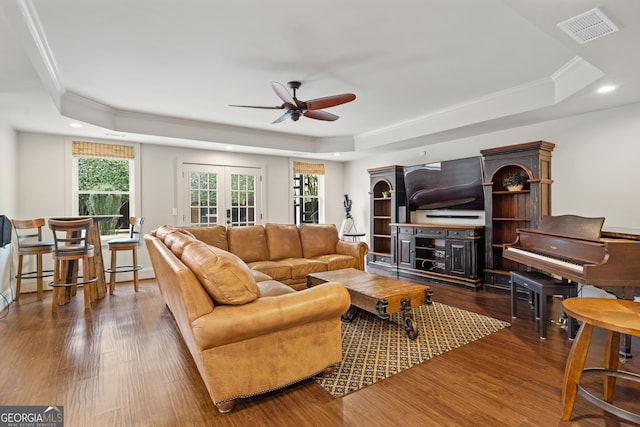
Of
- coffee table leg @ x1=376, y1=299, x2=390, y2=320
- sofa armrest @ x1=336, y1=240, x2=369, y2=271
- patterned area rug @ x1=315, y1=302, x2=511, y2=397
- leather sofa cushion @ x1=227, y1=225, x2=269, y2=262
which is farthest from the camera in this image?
sofa armrest @ x1=336, y1=240, x2=369, y2=271

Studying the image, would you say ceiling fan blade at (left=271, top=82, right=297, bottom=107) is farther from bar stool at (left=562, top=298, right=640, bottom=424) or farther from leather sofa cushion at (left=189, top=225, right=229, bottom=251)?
bar stool at (left=562, top=298, right=640, bottom=424)

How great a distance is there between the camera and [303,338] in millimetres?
2092

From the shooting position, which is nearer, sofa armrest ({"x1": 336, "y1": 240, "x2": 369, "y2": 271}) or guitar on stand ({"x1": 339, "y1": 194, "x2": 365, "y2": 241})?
sofa armrest ({"x1": 336, "y1": 240, "x2": 369, "y2": 271})

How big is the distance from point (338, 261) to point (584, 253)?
2.76m

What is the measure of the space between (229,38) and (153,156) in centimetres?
362

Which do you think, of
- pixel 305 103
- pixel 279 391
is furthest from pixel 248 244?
pixel 279 391

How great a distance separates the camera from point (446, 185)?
17.6ft

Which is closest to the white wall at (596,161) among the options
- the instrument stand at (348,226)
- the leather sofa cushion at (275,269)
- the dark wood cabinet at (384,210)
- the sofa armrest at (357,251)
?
the dark wood cabinet at (384,210)

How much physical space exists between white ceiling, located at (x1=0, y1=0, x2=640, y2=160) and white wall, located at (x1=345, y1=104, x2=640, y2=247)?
0.81 ft

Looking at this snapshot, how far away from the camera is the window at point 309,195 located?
7441mm

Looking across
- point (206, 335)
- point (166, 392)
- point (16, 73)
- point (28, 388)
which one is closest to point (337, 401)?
point (206, 335)

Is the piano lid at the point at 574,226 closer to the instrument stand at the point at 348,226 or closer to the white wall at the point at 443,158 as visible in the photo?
the white wall at the point at 443,158

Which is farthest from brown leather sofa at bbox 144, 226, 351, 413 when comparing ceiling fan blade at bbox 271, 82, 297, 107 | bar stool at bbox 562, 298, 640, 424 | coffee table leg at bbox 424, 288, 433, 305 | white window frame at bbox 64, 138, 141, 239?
white window frame at bbox 64, 138, 141, 239

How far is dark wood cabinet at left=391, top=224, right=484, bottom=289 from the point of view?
470 cm
